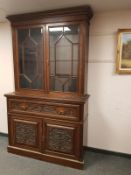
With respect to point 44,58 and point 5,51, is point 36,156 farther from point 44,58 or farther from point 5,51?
point 5,51

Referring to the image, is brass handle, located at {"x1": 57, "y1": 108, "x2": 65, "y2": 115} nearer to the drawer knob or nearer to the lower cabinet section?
the drawer knob

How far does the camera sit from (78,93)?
2.35m

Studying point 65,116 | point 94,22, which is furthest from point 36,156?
point 94,22

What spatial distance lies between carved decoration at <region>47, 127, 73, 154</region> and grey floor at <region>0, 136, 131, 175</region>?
10.2 inches

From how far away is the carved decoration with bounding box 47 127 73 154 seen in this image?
2351mm

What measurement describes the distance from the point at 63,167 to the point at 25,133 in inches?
31.3

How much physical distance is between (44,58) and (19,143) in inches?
57.7

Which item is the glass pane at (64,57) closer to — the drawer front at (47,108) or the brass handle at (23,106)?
the drawer front at (47,108)

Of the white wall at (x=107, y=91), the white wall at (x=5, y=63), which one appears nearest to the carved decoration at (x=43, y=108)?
the white wall at (x=107, y=91)

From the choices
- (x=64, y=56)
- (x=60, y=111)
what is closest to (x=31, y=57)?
(x=64, y=56)

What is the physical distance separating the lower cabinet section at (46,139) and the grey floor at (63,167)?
3.8 inches

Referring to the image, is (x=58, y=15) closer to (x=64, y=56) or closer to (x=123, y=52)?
(x=64, y=56)

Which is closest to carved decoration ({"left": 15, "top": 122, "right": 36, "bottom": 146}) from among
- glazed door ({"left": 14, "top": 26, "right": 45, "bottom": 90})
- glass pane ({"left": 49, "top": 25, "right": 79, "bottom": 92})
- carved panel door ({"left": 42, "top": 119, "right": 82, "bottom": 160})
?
carved panel door ({"left": 42, "top": 119, "right": 82, "bottom": 160})

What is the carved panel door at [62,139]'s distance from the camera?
7.58ft
